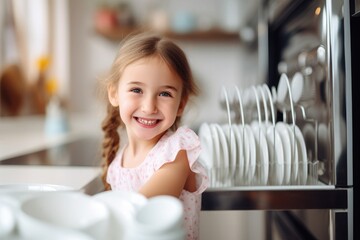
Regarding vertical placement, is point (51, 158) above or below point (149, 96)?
below

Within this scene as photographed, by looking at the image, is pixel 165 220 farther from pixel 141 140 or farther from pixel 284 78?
pixel 284 78

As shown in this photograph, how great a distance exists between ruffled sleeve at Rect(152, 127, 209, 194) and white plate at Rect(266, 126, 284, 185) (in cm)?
18

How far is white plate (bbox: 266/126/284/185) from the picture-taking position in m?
0.85

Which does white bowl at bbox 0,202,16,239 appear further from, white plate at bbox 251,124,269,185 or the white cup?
white plate at bbox 251,124,269,185

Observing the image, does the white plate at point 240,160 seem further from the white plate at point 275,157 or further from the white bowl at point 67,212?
the white bowl at point 67,212

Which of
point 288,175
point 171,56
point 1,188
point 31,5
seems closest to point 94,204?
point 1,188

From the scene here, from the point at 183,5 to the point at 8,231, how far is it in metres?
2.72

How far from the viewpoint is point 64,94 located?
2906mm

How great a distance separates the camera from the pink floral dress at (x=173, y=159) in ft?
2.35

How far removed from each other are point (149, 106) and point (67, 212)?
0.93 ft

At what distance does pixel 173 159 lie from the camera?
70cm

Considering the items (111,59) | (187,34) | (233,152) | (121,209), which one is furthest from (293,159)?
(111,59)

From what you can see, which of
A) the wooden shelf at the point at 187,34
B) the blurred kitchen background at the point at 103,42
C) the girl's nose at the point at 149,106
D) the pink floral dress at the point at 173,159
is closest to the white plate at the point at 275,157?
the pink floral dress at the point at 173,159

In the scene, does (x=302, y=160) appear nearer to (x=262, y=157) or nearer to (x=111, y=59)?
(x=262, y=157)
